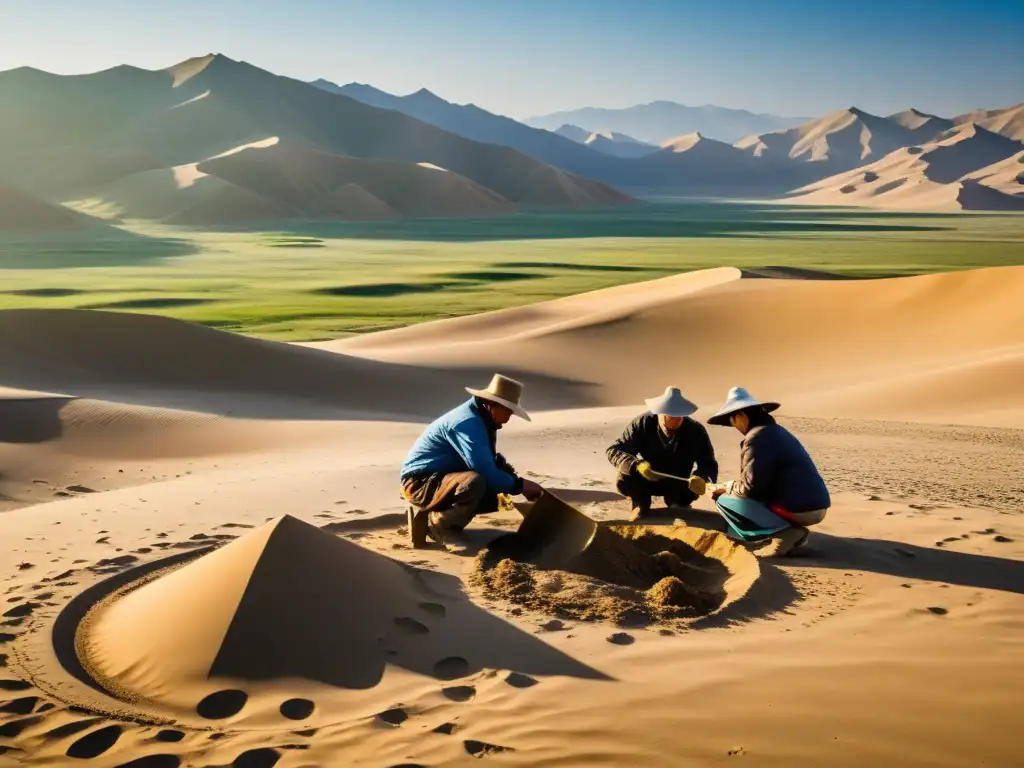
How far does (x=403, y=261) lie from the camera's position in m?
45.2

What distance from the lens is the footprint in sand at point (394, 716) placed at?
367 cm

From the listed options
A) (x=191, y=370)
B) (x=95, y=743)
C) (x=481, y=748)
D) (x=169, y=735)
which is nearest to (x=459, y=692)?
(x=481, y=748)

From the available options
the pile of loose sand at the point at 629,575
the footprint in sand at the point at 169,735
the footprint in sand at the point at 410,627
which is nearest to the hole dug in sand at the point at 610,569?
the pile of loose sand at the point at 629,575

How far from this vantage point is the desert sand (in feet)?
11.5

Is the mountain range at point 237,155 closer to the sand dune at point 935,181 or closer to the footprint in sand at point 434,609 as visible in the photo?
the sand dune at point 935,181

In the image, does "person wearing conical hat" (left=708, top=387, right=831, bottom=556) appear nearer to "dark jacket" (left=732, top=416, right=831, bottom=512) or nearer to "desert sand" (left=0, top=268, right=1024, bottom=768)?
"dark jacket" (left=732, top=416, right=831, bottom=512)

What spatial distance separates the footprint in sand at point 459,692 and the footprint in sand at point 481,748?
1.26ft

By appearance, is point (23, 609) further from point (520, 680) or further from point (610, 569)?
point (610, 569)

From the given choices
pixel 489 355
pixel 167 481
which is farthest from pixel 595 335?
pixel 167 481

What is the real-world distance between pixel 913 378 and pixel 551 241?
46.9m

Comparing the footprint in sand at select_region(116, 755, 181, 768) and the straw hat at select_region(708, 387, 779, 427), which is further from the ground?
the straw hat at select_region(708, 387, 779, 427)

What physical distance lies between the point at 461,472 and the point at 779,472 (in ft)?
5.75

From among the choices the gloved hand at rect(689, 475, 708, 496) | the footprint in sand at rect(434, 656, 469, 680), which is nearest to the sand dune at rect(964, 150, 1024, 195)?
the gloved hand at rect(689, 475, 708, 496)

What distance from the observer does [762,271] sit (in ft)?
88.2
